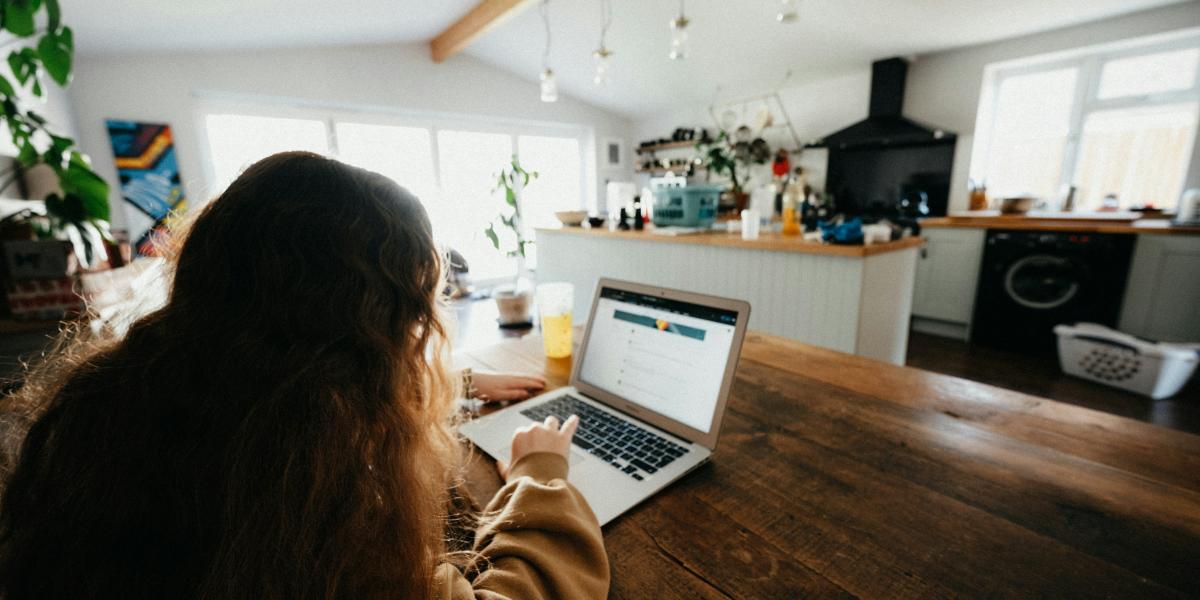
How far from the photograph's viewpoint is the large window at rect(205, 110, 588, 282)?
4250mm

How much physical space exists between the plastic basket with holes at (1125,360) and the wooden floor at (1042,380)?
0.19 ft

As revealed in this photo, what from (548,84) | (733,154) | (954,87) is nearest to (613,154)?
(733,154)

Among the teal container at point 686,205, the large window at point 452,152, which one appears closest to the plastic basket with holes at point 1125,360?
the teal container at point 686,205

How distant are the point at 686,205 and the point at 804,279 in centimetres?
93

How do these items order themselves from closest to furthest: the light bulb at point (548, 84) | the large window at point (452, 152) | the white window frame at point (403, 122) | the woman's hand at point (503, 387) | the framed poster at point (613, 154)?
1. the woman's hand at point (503, 387)
2. the light bulb at point (548, 84)
3. the white window frame at point (403, 122)
4. the large window at point (452, 152)
5. the framed poster at point (613, 154)

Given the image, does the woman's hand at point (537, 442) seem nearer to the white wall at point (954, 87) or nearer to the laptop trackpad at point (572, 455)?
the laptop trackpad at point (572, 455)

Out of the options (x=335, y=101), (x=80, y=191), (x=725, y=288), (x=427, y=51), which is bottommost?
(x=725, y=288)

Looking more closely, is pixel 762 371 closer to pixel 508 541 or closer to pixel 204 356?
pixel 508 541

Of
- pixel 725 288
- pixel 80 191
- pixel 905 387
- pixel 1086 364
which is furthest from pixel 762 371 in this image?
pixel 1086 364

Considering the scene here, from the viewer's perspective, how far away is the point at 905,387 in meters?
0.90

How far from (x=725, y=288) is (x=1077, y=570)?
1993 millimetres

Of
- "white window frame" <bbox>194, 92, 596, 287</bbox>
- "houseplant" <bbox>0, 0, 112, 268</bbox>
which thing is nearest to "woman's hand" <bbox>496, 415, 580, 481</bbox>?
"houseplant" <bbox>0, 0, 112, 268</bbox>

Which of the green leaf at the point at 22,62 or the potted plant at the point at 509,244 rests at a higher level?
the green leaf at the point at 22,62

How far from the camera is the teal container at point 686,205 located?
2.76 meters
